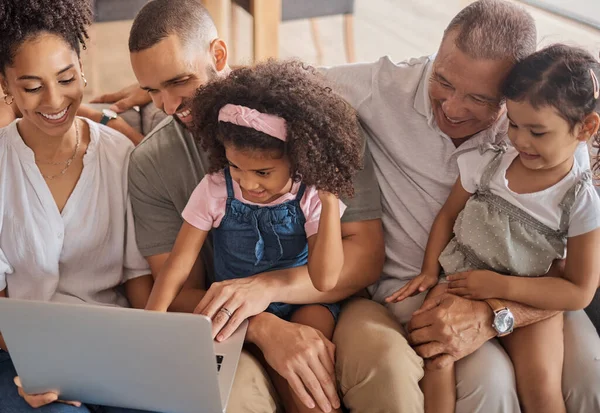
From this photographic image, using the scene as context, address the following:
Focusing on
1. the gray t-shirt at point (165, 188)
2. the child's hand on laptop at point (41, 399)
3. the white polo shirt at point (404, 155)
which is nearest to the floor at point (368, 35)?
the white polo shirt at point (404, 155)

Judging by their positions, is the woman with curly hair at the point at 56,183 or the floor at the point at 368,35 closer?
the woman with curly hair at the point at 56,183

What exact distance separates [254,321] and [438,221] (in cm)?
51

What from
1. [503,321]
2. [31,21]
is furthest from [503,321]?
[31,21]

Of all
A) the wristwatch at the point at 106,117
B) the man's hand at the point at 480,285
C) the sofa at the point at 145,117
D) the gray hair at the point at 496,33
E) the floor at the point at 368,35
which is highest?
the gray hair at the point at 496,33

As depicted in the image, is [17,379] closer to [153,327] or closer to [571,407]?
[153,327]

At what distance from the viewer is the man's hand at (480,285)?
1545mm

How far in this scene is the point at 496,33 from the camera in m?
→ 1.54

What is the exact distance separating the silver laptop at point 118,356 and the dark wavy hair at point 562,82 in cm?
83

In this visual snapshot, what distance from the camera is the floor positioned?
3953mm

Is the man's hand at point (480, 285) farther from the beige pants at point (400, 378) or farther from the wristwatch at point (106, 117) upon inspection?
the wristwatch at point (106, 117)

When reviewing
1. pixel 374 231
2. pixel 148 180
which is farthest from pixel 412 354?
pixel 148 180

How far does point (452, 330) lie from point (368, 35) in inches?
123

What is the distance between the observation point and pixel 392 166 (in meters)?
1.79

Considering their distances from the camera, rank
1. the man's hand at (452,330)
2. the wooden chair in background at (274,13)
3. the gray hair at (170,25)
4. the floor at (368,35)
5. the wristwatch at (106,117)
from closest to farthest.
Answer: the man's hand at (452,330) < the gray hair at (170,25) < the wristwatch at (106,117) < the wooden chair in background at (274,13) < the floor at (368,35)
